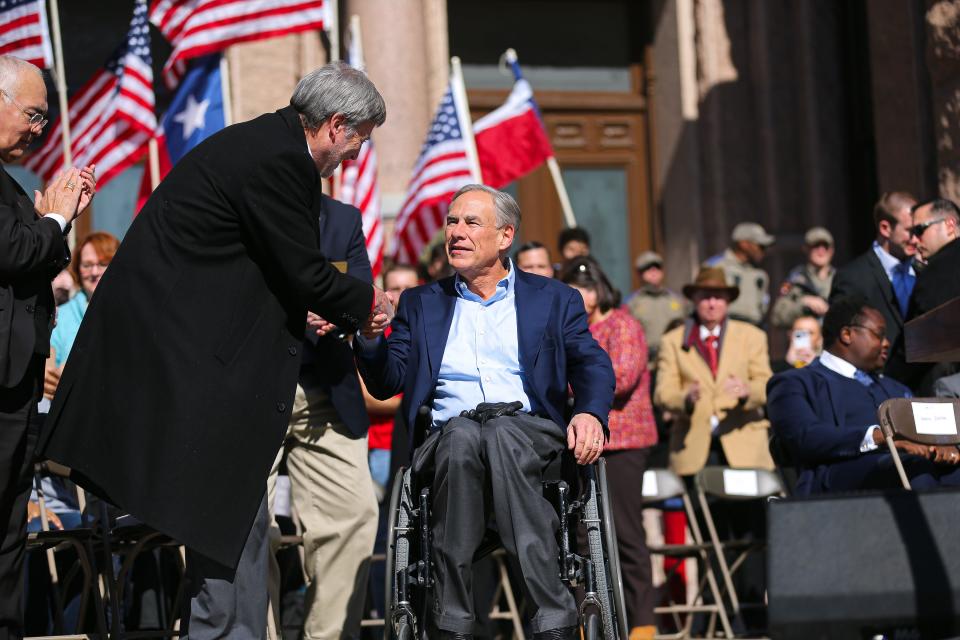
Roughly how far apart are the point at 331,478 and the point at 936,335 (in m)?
2.73

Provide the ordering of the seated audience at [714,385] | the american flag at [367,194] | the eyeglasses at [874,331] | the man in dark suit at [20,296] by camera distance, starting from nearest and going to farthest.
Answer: the man in dark suit at [20,296], the eyeglasses at [874,331], the seated audience at [714,385], the american flag at [367,194]

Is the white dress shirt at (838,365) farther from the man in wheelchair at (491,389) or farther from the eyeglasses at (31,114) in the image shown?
the eyeglasses at (31,114)

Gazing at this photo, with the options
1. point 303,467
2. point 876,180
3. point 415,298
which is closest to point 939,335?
point 415,298

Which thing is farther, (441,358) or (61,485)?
(61,485)

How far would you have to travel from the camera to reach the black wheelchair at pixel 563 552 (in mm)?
5387

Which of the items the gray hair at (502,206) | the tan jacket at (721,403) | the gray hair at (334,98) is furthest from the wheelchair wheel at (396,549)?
the tan jacket at (721,403)

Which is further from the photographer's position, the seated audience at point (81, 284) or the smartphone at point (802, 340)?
the smartphone at point (802, 340)

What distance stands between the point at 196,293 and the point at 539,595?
5.56 feet

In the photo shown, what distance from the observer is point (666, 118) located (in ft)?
44.2

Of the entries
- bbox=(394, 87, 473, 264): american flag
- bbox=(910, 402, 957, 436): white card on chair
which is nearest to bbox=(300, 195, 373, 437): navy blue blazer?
bbox=(910, 402, 957, 436): white card on chair

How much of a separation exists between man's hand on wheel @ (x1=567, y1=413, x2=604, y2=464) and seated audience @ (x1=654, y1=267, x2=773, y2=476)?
11.5 ft

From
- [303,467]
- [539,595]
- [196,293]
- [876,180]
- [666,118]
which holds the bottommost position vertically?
[539,595]

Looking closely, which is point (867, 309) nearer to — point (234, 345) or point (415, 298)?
point (415, 298)

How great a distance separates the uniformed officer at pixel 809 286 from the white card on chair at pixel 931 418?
452 cm
